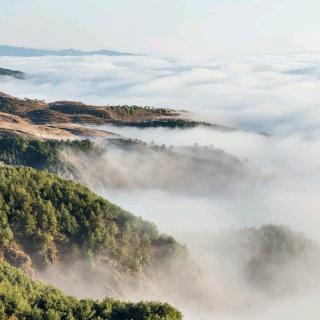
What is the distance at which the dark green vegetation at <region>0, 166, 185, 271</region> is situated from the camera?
299 feet

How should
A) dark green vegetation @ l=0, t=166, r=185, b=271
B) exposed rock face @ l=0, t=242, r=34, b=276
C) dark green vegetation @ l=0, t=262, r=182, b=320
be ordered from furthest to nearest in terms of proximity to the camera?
dark green vegetation @ l=0, t=166, r=185, b=271 → exposed rock face @ l=0, t=242, r=34, b=276 → dark green vegetation @ l=0, t=262, r=182, b=320

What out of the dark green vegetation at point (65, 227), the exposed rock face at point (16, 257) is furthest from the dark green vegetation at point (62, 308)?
the dark green vegetation at point (65, 227)

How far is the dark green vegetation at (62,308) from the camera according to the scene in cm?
5662

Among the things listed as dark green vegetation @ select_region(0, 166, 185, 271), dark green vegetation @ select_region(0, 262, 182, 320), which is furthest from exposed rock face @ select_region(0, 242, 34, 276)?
dark green vegetation @ select_region(0, 262, 182, 320)

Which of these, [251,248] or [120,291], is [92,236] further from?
[251,248]

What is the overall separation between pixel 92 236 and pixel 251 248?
61948 mm

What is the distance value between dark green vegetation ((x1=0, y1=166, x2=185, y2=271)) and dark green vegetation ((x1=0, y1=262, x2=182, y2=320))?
87.0 ft

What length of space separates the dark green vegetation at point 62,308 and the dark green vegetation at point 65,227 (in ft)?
87.0

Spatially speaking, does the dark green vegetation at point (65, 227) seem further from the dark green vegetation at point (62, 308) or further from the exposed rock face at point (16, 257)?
the dark green vegetation at point (62, 308)

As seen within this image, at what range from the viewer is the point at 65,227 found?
316ft

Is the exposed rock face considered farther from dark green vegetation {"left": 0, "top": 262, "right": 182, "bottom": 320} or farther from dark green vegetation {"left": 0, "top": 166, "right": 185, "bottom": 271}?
dark green vegetation {"left": 0, "top": 262, "right": 182, "bottom": 320}

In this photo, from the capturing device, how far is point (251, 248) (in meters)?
147

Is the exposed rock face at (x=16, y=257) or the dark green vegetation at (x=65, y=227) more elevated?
the dark green vegetation at (x=65, y=227)

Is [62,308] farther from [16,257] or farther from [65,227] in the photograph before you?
[65,227]
